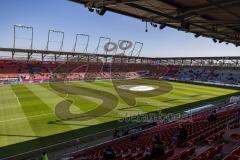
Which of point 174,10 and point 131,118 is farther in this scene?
point 131,118

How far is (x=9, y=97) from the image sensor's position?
3078 cm

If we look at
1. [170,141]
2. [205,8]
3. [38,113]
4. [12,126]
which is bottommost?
[12,126]

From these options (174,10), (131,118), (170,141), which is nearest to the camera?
(174,10)

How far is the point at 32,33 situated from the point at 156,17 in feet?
182

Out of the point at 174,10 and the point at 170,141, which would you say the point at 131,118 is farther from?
the point at 174,10

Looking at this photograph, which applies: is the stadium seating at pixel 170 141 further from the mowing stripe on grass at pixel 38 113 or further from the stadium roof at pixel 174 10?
the mowing stripe on grass at pixel 38 113

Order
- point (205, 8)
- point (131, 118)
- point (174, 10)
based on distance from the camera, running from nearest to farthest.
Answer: point (205, 8) < point (174, 10) < point (131, 118)

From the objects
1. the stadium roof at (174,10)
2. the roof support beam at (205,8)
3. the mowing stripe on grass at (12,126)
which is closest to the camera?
the roof support beam at (205,8)

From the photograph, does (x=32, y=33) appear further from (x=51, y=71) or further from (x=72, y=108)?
(x=72, y=108)

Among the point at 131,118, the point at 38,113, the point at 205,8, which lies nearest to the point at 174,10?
the point at 205,8

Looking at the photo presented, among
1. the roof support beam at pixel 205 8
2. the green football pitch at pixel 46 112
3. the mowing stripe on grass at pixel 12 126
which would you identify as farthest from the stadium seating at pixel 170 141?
the mowing stripe on grass at pixel 12 126

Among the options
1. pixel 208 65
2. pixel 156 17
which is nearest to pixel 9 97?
pixel 156 17

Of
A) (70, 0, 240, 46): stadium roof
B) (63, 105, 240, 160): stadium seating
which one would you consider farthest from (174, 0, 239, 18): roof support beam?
(63, 105, 240, 160): stadium seating

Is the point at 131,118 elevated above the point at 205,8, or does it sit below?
below
